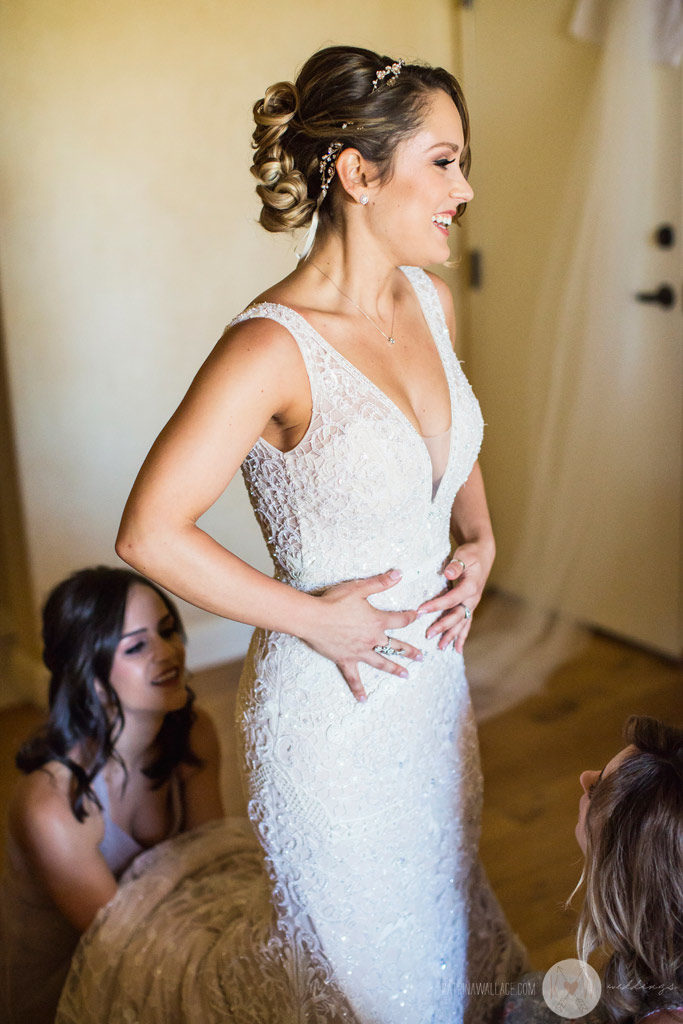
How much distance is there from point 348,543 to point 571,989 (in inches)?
26.6

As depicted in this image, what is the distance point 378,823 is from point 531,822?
1.27m

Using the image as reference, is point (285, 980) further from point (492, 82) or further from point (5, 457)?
point (492, 82)

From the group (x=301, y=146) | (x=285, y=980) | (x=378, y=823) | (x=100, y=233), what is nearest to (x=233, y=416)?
(x=301, y=146)

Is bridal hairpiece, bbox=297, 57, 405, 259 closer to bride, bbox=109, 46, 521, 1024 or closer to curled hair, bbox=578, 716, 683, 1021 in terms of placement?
bride, bbox=109, 46, 521, 1024

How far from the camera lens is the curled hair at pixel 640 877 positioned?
1082mm

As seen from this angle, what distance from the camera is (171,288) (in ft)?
10.3

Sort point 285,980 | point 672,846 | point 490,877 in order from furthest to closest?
point 490,877
point 285,980
point 672,846

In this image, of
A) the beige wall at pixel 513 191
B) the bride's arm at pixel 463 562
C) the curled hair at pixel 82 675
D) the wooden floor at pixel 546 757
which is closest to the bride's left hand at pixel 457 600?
the bride's arm at pixel 463 562

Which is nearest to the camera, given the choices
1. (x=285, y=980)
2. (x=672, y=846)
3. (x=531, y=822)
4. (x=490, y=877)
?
(x=672, y=846)

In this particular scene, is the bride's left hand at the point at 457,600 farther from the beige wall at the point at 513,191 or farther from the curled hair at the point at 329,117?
the beige wall at the point at 513,191

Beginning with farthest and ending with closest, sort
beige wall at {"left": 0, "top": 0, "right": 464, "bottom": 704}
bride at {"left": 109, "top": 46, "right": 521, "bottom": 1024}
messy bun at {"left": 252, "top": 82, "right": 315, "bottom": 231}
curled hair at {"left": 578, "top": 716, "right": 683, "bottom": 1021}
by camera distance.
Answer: beige wall at {"left": 0, "top": 0, "right": 464, "bottom": 704}, messy bun at {"left": 252, "top": 82, "right": 315, "bottom": 231}, bride at {"left": 109, "top": 46, "right": 521, "bottom": 1024}, curled hair at {"left": 578, "top": 716, "right": 683, "bottom": 1021}

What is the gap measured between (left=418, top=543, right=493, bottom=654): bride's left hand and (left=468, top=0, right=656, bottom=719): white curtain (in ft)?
5.49

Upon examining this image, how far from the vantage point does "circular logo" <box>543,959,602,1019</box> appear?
1.30m

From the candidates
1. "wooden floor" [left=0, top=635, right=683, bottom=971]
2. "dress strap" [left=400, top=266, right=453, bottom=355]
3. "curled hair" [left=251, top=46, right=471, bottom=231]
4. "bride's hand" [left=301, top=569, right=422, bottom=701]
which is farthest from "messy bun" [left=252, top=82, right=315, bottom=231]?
"wooden floor" [left=0, top=635, right=683, bottom=971]
